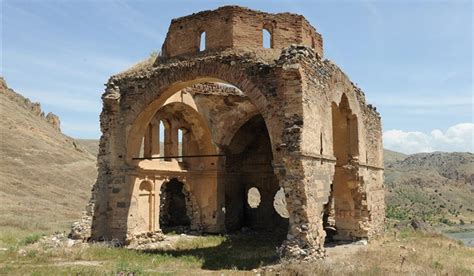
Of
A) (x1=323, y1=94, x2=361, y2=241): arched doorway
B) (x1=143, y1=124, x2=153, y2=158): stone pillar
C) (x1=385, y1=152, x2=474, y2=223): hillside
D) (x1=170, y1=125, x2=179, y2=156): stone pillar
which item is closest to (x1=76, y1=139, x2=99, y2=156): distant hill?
(x1=385, y1=152, x2=474, y2=223): hillside

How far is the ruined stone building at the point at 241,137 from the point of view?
1127 cm

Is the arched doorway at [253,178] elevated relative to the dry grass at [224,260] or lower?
elevated

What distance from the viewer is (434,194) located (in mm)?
58688

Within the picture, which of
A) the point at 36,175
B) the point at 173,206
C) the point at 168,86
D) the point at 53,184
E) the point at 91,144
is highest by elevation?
the point at 91,144

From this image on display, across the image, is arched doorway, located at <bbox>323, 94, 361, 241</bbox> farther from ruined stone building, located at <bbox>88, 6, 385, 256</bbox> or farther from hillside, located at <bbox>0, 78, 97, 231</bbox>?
hillside, located at <bbox>0, 78, 97, 231</bbox>

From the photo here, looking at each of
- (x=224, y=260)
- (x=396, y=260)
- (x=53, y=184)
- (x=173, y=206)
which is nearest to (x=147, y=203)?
(x=173, y=206)

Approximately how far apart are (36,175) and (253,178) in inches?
669

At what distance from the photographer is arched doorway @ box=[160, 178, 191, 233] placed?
20.2 meters

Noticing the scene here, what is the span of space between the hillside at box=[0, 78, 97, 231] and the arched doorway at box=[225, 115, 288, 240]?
302 inches

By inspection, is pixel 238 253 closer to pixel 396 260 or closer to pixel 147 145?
pixel 396 260

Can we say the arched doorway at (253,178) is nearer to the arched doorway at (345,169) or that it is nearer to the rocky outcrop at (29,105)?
the arched doorway at (345,169)

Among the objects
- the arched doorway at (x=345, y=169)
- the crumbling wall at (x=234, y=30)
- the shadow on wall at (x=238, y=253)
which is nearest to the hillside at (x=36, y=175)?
the shadow on wall at (x=238, y=253)

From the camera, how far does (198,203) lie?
18.6m

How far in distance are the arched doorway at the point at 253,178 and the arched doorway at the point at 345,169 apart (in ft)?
15.0
